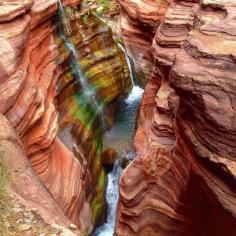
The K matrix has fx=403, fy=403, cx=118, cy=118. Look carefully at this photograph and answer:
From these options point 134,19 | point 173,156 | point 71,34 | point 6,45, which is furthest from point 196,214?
point 134,19

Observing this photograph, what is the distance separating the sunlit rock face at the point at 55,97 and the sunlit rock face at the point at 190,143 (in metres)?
1.48

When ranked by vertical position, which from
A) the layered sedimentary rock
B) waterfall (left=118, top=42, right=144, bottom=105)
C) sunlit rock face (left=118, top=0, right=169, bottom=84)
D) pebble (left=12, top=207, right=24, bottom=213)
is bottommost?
waterfall (left=118, top=42, right=144, bottom=105)

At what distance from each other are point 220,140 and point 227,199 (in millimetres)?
687

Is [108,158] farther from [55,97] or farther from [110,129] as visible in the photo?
[55,97]

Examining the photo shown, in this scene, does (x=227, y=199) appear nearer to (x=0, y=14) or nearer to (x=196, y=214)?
(x=196, y=214)

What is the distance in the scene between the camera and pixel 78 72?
11570 mm

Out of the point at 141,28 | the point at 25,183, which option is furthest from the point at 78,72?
the point at 25,183

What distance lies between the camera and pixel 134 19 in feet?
42.1

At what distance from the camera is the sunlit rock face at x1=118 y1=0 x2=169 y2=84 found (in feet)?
39.4

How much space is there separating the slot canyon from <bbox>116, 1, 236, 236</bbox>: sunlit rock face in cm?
2

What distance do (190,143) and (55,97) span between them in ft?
16.6

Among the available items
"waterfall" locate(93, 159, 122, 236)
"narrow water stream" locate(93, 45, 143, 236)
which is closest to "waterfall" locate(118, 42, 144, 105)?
"narrow water stream" locate(93, 45, 143, 236)

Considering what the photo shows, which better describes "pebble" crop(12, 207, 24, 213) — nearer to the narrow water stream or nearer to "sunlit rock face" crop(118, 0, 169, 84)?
the narrow water stream

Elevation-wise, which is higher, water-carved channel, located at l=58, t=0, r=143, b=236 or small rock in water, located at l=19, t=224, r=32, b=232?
small rock in water, located at l=19, t=224, r=32, b=232
